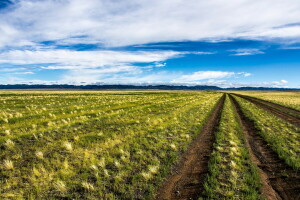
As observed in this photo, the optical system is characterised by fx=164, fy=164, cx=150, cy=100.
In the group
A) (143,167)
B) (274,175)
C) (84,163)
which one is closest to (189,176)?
(143,167)

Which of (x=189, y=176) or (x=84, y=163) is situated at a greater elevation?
(x=84, y=163)

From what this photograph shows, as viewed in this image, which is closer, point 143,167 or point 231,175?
point 231,175

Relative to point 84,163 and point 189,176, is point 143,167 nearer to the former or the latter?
point 189,176

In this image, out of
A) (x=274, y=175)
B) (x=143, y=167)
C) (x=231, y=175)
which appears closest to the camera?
(x=231, y=175)

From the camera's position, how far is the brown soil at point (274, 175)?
5.55 metres

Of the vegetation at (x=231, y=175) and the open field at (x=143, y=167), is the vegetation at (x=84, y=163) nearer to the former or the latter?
the open field at (x=143, y=167)

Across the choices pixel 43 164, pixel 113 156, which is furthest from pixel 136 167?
pixel 43 164

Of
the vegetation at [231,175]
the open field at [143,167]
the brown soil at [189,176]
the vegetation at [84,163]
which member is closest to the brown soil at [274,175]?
the open field at [143,167]

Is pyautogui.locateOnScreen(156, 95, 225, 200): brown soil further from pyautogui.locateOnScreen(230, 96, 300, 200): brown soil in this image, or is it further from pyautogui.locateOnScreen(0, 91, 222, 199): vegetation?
pyautogui.locateOnScreen(230, 96, 300, 200): brown soil

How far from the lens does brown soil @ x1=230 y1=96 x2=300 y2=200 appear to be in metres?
5.55

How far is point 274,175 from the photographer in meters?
6.72

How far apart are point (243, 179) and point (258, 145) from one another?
5.31m

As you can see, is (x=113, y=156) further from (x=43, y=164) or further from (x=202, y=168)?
(x=202, y=168)

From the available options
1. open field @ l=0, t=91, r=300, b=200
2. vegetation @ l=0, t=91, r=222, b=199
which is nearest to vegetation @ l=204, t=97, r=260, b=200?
open field @ l=0, t=91, r=300, b=200
